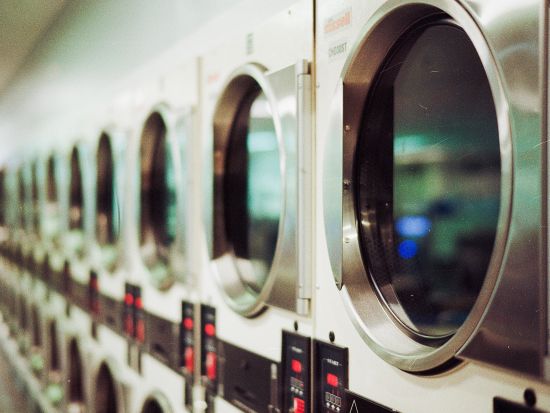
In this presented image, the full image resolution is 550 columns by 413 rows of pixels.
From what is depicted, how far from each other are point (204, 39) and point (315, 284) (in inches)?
56.6

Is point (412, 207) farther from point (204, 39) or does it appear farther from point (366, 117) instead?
point (204, 39)

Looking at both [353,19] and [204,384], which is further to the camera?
[204,384]

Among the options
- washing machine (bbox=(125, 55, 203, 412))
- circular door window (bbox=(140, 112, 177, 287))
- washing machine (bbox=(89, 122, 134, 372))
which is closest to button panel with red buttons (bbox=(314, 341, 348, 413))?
washing machine (bbox=(125, 55, 203, 412))

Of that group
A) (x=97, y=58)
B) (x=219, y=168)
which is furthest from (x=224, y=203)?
(x=97, y=58)

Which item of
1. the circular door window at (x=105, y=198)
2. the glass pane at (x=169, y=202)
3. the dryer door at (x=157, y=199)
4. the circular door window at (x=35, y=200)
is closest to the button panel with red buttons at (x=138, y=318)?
the dryer door at (x=157, y=199)

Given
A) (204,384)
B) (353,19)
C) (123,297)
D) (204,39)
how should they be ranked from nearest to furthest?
(353,19)
(204,384)
(204,39)
(123,297)

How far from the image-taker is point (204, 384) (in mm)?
2148

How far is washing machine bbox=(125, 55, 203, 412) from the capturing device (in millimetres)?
2260

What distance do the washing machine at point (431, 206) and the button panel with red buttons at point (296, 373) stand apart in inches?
1.7

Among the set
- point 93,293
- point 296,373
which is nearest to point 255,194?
point 296,373

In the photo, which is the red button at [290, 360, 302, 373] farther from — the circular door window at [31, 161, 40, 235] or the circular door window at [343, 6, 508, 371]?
the circular door window at [31, 161, 40, 235]

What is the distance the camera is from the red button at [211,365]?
208cm

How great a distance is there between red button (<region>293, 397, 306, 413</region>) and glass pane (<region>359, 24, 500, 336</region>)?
0.41m

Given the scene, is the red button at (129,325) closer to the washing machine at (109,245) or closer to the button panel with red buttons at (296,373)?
the washing machine at (109,245)
